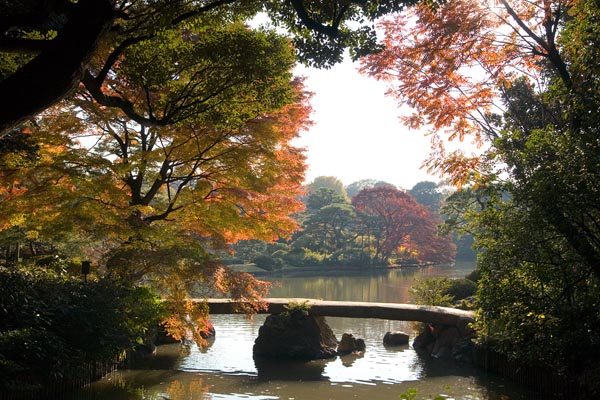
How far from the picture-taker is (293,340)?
10.9m

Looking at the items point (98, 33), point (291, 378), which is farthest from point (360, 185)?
point (98, 33)

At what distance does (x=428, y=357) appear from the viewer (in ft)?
35.3

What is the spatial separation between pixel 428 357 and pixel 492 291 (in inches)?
209

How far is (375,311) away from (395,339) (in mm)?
1038

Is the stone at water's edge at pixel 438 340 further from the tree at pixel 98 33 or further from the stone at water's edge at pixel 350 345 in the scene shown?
the tree at pixel 98 33

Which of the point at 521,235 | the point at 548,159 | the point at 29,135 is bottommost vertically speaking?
the point at 521,235

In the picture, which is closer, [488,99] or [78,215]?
[78,215]

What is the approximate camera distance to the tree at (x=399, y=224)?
3531 centimetres

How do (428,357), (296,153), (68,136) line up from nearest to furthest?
(68,136) → (296,153) → (428,357)

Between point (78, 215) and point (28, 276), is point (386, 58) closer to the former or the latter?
point (78, 215)

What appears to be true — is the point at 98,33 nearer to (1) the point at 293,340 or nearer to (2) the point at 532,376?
(2) the point at 532,376

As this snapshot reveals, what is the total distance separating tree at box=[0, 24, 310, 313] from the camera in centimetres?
605

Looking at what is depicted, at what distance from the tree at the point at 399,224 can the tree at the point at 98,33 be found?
2977 centimetres

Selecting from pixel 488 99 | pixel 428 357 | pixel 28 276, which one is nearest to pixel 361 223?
pixel 428 357
